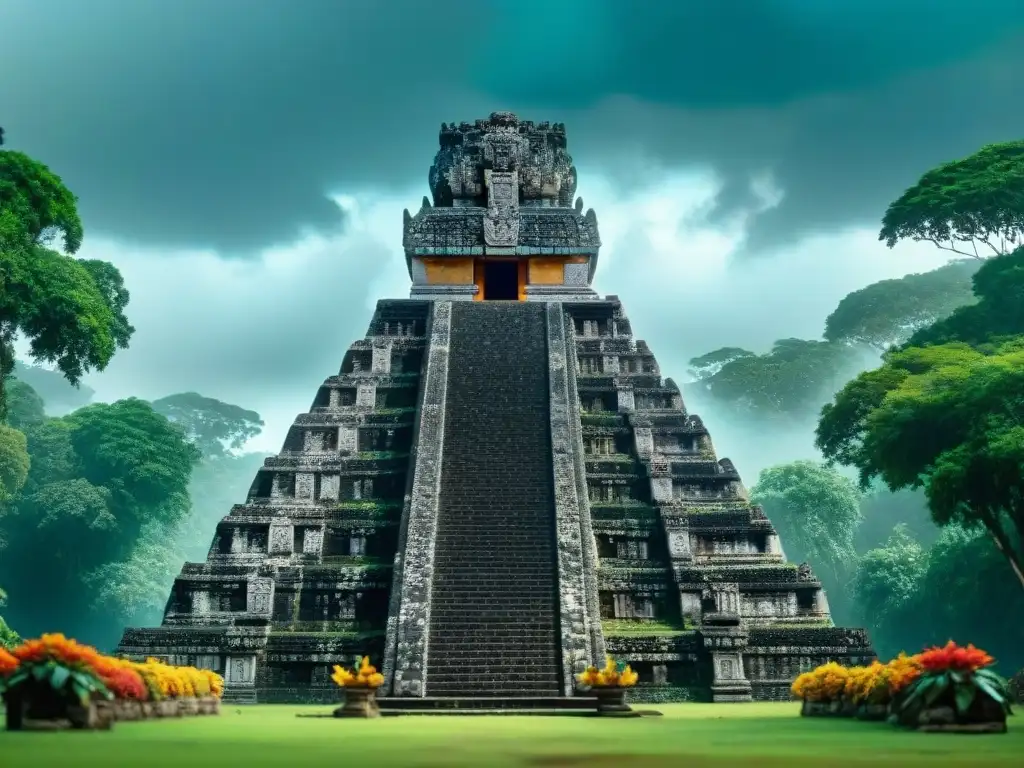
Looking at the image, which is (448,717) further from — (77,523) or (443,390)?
(77,523)

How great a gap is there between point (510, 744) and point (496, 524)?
342 inches

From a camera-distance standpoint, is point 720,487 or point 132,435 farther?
point 132,435

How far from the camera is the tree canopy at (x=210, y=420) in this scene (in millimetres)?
78938

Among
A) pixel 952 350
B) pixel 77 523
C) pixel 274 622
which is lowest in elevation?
pixel 274 622

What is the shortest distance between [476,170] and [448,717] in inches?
728

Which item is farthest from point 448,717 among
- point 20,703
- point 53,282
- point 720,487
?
point 53,282

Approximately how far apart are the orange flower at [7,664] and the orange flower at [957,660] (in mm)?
7361

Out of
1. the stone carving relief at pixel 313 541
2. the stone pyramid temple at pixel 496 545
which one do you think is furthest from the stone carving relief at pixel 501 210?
the stone carving relief at pixel 313 541

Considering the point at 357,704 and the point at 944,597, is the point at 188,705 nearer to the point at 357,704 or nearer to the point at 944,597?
the point at 357,704

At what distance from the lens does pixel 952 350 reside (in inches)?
900

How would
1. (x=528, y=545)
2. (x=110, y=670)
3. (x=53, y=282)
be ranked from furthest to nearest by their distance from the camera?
1. (x=53, y=282)
2. (x=528, y=545)
3. (x=110, y=670)

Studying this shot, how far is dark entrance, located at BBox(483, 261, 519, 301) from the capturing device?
91.1ft

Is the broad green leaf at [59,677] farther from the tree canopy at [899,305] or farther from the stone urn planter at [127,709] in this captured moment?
the tree canopy at [899,305]

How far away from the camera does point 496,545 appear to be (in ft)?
53.8
